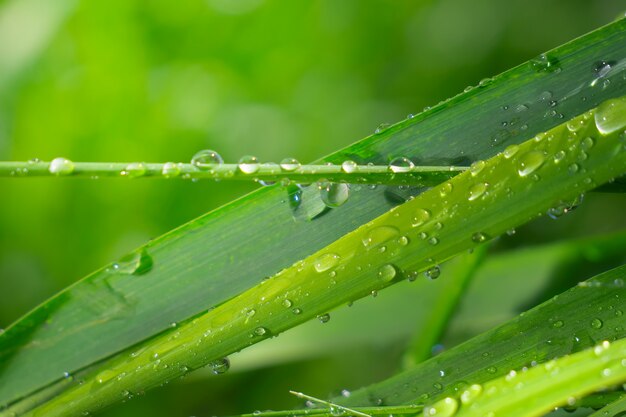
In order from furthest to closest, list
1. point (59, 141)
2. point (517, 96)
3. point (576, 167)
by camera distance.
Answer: point (59, 141) → point (517, 96) → point (576, 167)

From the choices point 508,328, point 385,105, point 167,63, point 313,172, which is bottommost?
point 508,328

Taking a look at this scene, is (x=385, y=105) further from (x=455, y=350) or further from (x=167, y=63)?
(x=455, y=350)

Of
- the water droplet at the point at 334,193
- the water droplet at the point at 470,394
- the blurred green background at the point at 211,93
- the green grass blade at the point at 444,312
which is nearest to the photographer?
the water droplet at the point at 470,394

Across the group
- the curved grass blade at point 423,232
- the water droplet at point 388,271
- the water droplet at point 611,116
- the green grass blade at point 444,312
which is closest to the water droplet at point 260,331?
the curved grass blade at point 423,232

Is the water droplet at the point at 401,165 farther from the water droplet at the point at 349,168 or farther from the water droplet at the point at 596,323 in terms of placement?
the water droplet at the point at 596,323

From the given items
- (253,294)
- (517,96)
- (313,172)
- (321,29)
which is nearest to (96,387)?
(253,294)

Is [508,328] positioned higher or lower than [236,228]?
lower

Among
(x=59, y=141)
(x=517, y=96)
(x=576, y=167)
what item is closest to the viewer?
(x=576, y=167)
